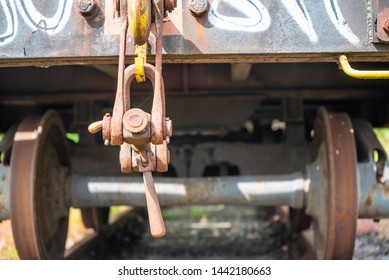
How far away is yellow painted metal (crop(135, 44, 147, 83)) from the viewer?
60.7 inches

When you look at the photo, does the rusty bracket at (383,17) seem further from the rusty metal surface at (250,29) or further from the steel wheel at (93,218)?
the steel wheel at (93,218)

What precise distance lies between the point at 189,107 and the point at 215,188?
632 millimetres

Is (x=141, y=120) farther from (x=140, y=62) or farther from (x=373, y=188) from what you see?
(x=373, y=188)

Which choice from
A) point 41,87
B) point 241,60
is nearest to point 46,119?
point 41,87

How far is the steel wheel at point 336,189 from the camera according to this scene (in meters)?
2.32

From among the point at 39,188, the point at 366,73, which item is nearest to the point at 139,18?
the point at 366,73

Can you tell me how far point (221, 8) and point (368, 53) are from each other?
53 centimetres

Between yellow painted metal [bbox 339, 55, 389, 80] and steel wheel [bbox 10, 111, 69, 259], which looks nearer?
yellow painted metal [bbox 339, 55, 389, 80]

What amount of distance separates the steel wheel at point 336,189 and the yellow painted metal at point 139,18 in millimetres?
1251

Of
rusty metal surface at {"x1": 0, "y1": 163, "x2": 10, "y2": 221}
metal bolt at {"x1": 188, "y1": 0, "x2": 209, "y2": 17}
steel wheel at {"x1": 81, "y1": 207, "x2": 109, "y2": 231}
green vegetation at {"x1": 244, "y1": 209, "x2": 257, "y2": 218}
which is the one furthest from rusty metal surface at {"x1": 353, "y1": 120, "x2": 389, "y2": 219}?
green vegetation at {"x1": 244, "y1": 209, "x2": 257, "y2": 218}

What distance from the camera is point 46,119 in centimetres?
265

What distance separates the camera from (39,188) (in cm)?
260

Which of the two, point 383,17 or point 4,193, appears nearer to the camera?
point 383,17

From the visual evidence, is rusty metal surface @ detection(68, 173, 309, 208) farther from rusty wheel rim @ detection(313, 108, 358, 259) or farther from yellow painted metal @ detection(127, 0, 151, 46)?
yellow painted metal @ detection(127, 0, 151, 46)
